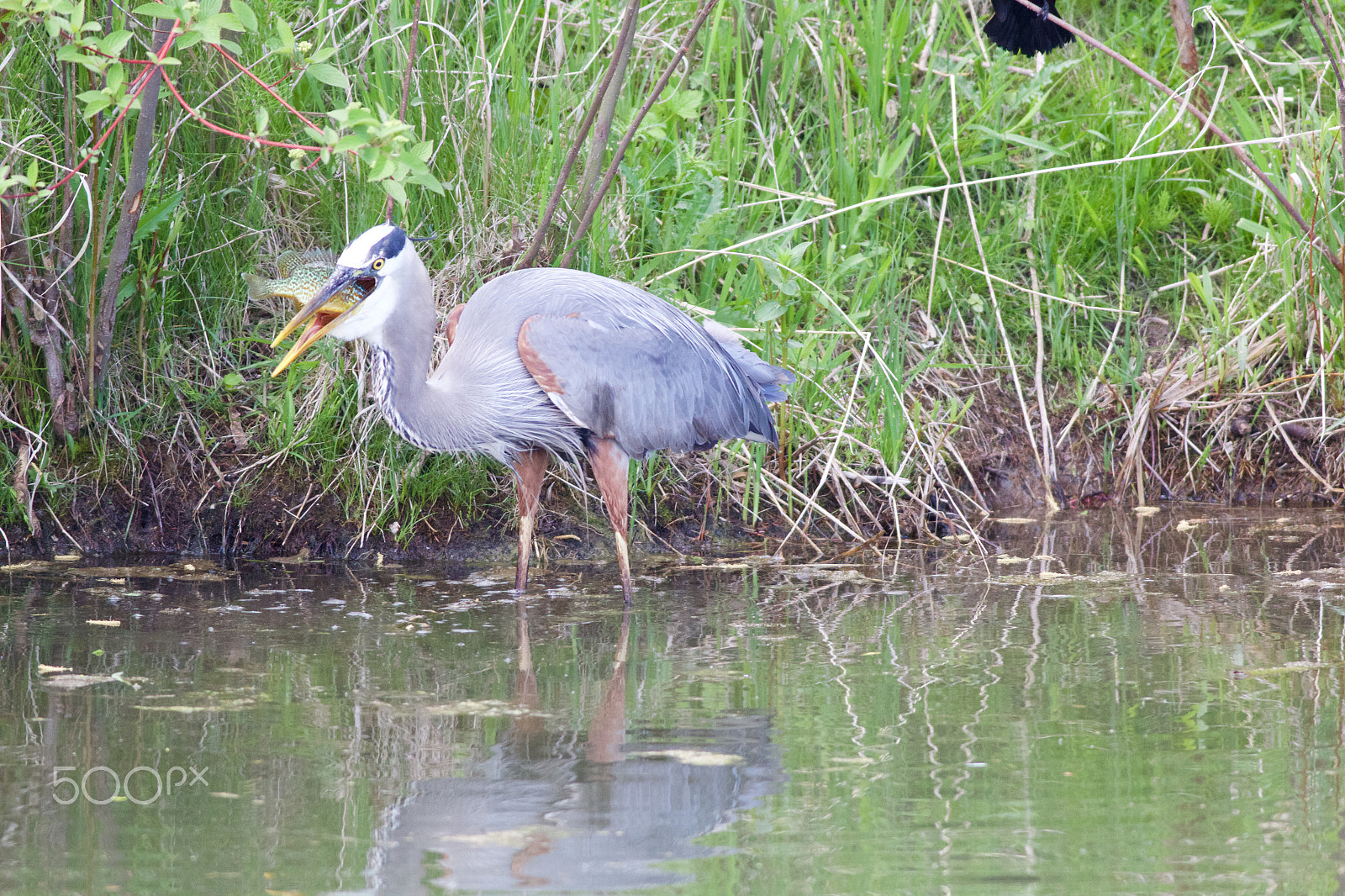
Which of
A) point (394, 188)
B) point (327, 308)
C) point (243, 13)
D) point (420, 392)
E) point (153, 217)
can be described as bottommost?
point (420, 392)

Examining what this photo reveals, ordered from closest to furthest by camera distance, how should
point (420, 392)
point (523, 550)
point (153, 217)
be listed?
1. point (420, 392)
2. point (523, 550)
3. point (153, 217)

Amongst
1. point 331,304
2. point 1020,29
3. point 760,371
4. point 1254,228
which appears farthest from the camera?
point 1254,228

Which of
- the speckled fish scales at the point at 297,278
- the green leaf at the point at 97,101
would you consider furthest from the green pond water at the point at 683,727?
the green leaf at the point at 97,101

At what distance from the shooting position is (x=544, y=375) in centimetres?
438

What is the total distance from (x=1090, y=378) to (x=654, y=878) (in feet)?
13.2

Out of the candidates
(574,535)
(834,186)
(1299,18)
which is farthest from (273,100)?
(1299,18)

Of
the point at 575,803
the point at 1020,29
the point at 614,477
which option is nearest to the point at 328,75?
the point at 614,477

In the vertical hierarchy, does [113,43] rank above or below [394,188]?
above

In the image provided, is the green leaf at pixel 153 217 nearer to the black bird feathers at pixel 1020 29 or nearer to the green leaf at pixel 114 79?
the green leaf at pixel 114 79

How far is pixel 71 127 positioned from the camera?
4.46 m

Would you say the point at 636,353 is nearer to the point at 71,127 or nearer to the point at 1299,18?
the point at 71,127

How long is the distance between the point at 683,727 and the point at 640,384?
1626 mm

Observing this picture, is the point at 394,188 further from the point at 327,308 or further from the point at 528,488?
the point at 528,488

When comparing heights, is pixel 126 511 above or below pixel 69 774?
above
